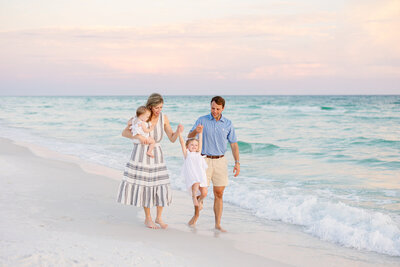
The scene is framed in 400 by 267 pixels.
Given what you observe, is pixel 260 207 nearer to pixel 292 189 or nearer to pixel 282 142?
pixel 292 189

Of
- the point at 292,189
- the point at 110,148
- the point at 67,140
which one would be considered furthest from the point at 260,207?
the point at 67,140

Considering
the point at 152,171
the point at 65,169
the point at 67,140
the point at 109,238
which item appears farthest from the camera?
the point at 67,140

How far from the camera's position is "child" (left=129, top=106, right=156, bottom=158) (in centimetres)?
470

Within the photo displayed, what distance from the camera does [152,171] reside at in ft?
16.0

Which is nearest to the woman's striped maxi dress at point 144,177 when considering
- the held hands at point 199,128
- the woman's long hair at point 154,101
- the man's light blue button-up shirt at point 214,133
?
the woman's long hair at point 154,101

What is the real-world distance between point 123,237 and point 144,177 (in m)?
0.76

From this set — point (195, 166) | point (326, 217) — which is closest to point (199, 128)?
point (195, 166)

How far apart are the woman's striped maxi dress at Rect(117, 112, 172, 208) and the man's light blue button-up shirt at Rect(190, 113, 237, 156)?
1.89 feet

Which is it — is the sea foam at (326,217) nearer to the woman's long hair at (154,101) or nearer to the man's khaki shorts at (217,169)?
the man's khaki shorts at (217,169)

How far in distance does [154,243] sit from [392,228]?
3310 mm

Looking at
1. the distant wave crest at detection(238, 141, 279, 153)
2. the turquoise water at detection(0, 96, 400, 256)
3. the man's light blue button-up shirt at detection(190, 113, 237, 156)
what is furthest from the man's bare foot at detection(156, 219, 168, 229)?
the distant wave crest at detection(238, 141, 279, 153)

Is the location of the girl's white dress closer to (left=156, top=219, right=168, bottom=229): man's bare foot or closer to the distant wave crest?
(left=156, top=219, right=168, bottom=229): man's bare foot

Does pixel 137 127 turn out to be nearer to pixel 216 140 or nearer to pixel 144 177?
pixel 144 177

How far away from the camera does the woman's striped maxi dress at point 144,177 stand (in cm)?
488
